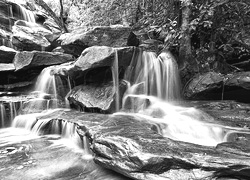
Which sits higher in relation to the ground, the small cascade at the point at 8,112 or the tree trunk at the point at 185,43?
the tree trunk at the point at 185,43

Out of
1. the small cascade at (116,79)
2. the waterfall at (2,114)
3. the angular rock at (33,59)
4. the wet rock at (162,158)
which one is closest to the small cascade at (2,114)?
the waterfall at (2,114)

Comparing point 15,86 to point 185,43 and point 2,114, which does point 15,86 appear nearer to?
point 2,114

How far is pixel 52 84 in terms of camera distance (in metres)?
7.43

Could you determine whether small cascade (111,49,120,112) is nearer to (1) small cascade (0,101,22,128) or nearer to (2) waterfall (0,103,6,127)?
(1) small cascade (0,101,22,128)

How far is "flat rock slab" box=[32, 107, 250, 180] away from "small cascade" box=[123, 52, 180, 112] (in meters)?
3.59

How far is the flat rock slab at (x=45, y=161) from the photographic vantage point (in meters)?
2.99

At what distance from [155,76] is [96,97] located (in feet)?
7.67

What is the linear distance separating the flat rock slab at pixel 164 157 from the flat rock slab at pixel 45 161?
297mm

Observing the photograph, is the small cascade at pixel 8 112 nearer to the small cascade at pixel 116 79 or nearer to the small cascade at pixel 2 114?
the small cascade at pixel 2 114

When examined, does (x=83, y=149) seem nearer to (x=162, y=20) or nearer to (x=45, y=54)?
(x=45, y=54)

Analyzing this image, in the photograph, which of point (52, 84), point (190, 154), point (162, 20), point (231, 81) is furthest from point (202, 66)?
point (52, 84)

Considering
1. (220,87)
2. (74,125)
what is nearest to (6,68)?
(74,125)

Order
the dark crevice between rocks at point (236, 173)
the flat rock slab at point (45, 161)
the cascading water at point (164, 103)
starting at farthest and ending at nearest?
the cascading water at point (164, 103) < the flat rock slab at point (45, 161) < the dark crevice between rocks at point (236, 173)

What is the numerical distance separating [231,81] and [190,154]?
404 cm
